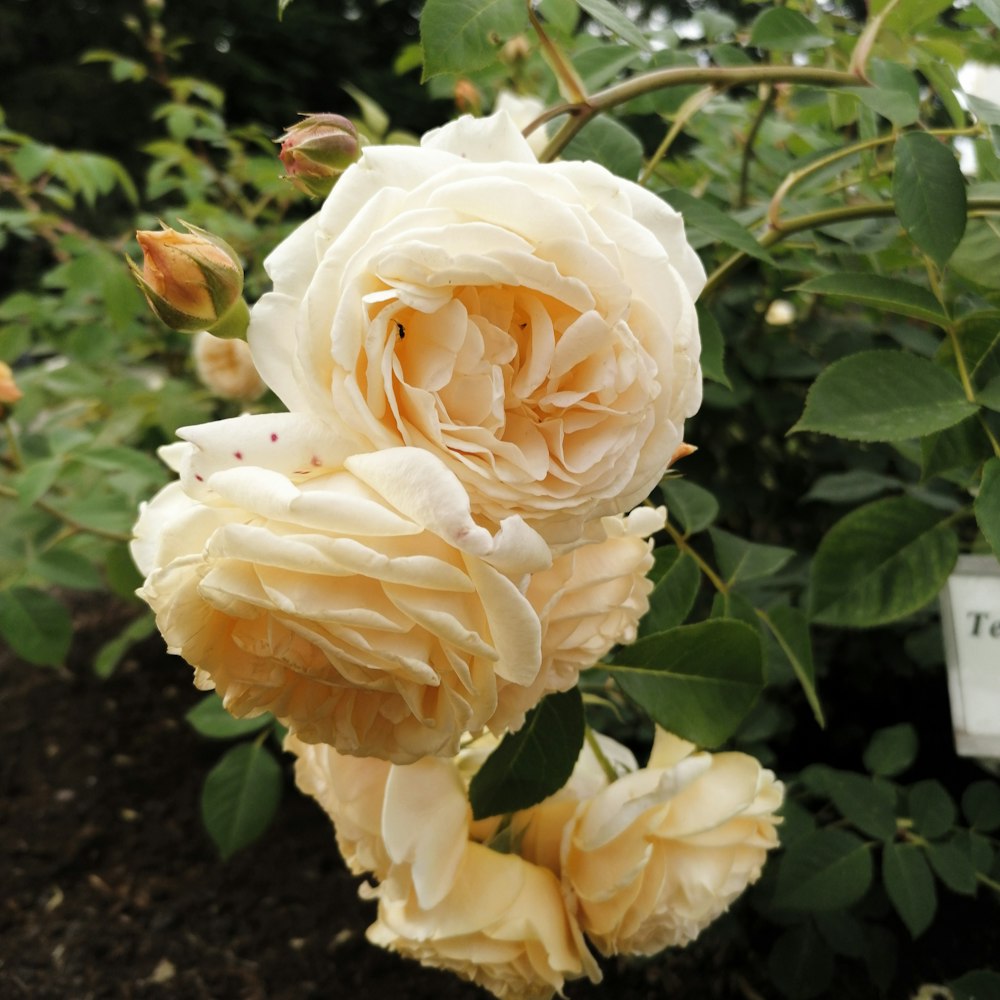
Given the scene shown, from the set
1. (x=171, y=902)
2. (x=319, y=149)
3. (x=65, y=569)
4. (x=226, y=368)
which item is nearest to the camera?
(x=319, y=149)

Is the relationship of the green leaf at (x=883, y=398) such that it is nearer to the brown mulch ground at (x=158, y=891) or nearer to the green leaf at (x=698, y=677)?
the green leaf at (x=698, y=677)

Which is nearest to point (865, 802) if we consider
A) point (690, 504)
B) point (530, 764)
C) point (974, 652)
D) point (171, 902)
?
point (974, 652)

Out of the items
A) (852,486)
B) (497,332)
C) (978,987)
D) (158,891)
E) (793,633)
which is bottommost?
(158,891)

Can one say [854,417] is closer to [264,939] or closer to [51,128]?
[264,939]

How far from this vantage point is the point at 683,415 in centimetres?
34

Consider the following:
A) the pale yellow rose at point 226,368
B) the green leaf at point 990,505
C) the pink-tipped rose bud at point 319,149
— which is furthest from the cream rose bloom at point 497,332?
the pale yellow rose at point 226,368

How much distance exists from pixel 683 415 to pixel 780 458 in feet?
3.19

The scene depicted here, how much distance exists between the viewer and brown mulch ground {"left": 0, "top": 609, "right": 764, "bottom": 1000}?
2.88 ft

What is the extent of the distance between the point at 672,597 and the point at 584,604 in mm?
200

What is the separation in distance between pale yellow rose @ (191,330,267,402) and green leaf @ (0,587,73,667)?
15.2 inches

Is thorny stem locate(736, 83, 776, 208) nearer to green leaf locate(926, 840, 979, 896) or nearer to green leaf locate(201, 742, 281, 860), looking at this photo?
green leaf locate(926, 840, 979, 896)

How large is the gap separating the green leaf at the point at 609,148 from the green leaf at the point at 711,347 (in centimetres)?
11

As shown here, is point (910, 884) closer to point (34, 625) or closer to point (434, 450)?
point (434, 450)

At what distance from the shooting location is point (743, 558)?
663 millimetres
